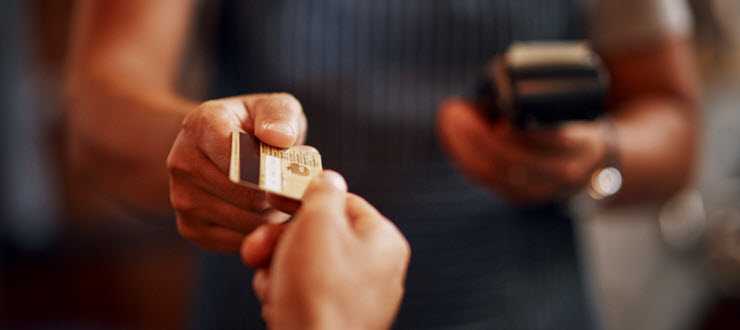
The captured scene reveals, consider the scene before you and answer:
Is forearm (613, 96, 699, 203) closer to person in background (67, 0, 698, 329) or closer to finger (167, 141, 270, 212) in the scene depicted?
person in background (67, 0, 698, 329)

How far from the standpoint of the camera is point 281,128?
0.21m

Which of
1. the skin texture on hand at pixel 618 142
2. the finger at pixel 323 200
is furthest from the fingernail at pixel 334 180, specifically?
the skin texture on hand at pixel 618 142

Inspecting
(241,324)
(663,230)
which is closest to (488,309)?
(241,324)

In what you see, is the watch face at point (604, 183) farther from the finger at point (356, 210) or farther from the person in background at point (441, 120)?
the finger at point (356, 210)

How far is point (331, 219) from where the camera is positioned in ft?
0.57

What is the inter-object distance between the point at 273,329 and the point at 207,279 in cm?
48

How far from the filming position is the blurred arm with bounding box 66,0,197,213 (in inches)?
15.1

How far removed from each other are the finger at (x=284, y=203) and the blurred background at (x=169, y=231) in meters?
1.11

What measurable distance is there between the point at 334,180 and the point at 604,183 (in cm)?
52

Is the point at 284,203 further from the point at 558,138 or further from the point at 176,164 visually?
the point at 558,138

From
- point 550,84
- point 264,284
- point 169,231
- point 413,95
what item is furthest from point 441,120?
point 169,231

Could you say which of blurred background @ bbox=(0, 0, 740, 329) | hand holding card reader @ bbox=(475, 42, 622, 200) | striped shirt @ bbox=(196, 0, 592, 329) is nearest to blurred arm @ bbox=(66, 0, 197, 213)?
striped shirt @ bbox=(196, 0, 592, 329)

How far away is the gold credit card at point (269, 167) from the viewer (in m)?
0.18

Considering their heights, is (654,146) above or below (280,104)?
below
